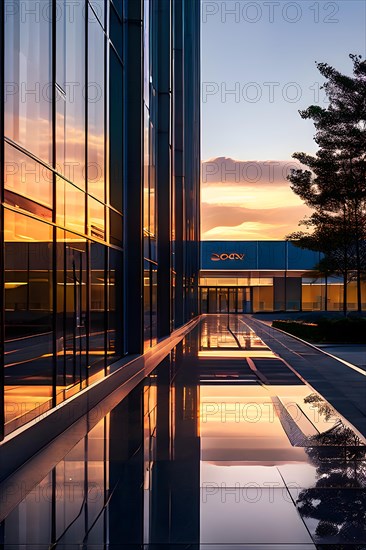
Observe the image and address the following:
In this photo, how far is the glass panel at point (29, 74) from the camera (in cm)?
1251

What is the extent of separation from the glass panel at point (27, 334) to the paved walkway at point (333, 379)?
4.73 meters

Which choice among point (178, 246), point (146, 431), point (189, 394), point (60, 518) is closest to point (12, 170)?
point (146, 431)

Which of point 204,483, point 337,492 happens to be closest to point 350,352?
point 204,483

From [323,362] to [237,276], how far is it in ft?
212

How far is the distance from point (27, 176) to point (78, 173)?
369 cm

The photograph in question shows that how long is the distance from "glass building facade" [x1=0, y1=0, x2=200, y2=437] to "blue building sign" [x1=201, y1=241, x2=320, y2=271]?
178 ft

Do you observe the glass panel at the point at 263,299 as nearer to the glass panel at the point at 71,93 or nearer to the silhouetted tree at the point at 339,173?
the silhouetted tree at the point at 339,173

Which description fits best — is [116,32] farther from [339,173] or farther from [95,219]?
[339,173]

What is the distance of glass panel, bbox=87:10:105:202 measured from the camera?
648 inches

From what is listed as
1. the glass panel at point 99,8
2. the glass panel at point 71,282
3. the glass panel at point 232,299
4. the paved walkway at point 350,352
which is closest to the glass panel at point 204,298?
the glass panel at point 232,299

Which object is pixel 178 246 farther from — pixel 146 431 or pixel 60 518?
pixel 60 518

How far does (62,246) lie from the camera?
13.2m

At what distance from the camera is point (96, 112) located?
17.0 m

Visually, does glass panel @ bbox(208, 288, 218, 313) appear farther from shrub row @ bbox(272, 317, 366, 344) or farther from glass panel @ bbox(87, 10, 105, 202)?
glass panel @ bbox(87, 10, 105, 202)
